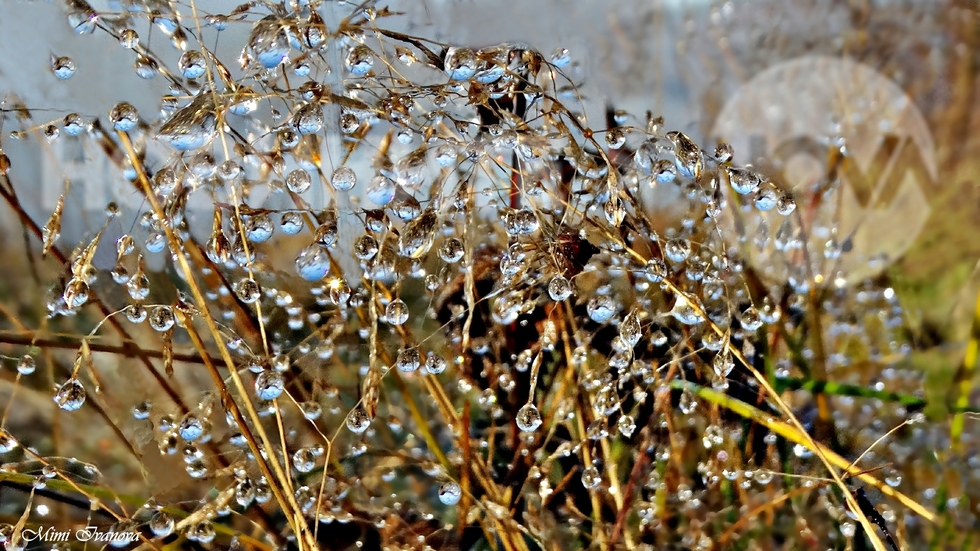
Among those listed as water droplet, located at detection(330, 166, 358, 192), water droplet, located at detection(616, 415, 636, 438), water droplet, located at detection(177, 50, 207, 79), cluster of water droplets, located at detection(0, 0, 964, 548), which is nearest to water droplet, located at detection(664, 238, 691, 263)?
cluster of water droplets, located at detection(0, 0, 964, 548)

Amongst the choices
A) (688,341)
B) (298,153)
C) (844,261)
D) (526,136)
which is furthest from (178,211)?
(844,261)

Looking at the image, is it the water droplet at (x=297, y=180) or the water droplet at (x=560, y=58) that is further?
the water droplet at (x=560, y=58)

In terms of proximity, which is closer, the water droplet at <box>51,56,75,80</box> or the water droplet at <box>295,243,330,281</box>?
the water droplet at <box>295,243,330,281</box>

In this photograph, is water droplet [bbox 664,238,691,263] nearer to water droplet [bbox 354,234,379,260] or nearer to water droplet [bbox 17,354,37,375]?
water droplet [bbox 354,234,379,260]

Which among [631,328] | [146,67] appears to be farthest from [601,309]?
[146,67]

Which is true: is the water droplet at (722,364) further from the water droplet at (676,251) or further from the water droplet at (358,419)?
the water droplet at (358,419)

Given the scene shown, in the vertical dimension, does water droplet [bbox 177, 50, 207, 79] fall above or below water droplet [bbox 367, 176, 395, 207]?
above

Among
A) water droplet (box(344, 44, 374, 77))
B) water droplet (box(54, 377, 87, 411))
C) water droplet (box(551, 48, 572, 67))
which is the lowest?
water droplet (box(54, 377, 87, 411))

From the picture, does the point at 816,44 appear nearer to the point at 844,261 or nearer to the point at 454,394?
the point at 844,261

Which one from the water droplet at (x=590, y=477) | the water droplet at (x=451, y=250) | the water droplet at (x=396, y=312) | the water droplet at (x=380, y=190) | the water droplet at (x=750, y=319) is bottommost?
the water droplet at (x=590, y=477)

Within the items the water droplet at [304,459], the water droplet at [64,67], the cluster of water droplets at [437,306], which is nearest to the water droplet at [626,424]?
the cluster of water droplets at [437,306]

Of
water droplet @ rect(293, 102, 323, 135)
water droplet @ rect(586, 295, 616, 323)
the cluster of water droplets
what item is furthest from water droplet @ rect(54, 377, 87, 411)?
water droplet @ rect(586, 295, 616, 323)

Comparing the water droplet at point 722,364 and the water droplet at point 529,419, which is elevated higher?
the water droplet at point 722,364
